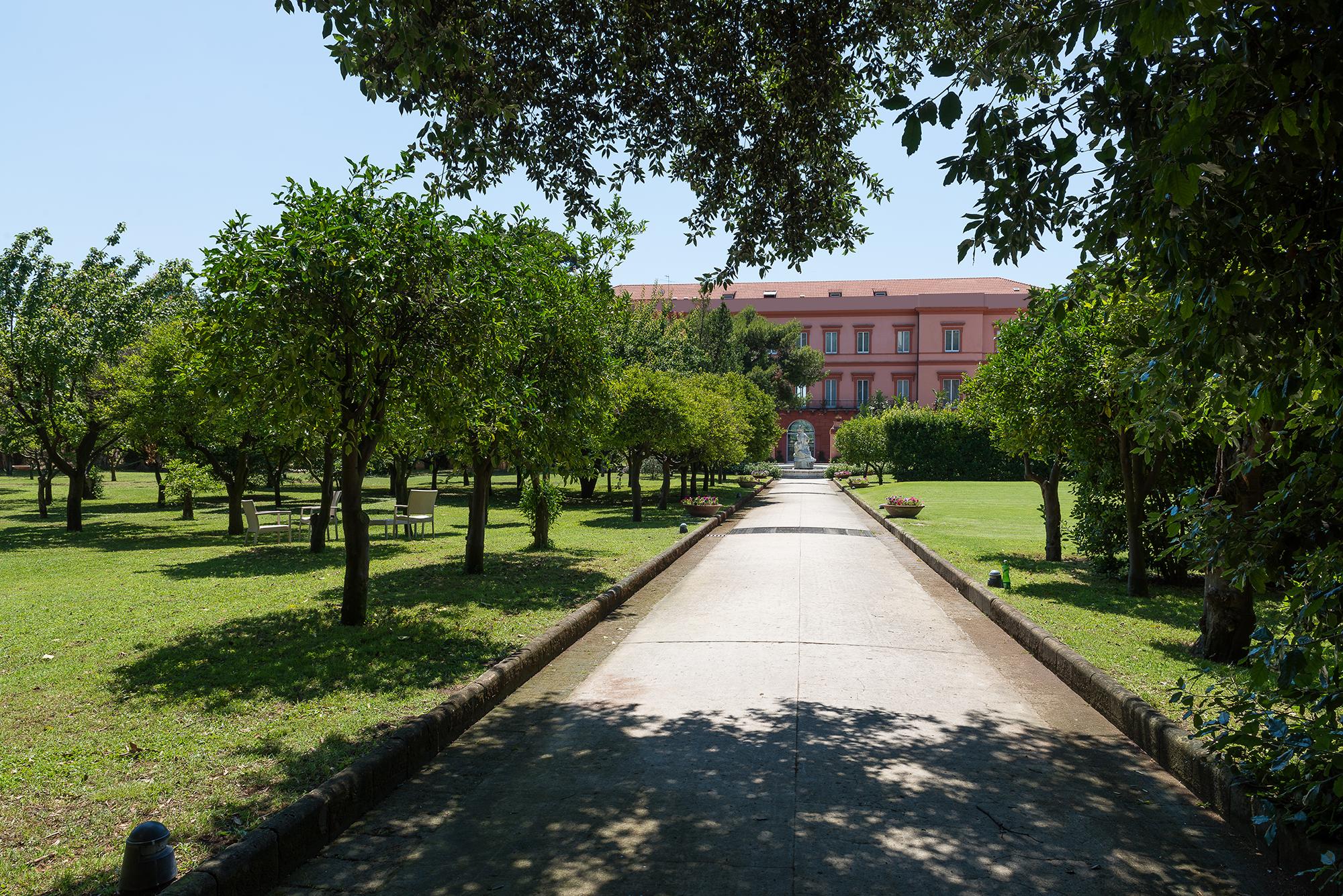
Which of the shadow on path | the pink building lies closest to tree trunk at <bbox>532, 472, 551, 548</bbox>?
the shadow on path

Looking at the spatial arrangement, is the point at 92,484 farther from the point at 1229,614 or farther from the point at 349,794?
the point at 1229,614

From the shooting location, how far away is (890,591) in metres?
11.7

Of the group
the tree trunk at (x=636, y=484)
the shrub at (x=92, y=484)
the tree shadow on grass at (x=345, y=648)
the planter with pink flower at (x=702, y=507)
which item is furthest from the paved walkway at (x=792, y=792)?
the shrub at (x=92, y=484)

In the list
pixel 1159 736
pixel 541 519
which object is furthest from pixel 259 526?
pixel 1159 736

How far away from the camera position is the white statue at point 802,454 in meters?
71.1

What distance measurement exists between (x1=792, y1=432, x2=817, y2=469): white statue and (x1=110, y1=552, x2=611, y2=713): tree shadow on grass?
60757 millimetres

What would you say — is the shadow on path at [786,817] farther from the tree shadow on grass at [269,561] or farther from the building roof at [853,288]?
the building roof at [853,288]

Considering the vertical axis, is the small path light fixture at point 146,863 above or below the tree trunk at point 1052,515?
below

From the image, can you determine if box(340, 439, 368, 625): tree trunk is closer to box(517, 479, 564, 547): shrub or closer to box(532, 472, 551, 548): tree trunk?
box(517, 479, 564, 547): shrub

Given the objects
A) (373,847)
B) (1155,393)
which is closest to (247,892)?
(373,847)

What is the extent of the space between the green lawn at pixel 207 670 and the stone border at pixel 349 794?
0.53ft

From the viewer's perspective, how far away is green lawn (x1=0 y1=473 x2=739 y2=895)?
402 centimetres

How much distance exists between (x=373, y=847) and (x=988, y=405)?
38.6ft

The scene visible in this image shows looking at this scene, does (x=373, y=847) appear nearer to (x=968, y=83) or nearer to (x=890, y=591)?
(x=968, y=83)
